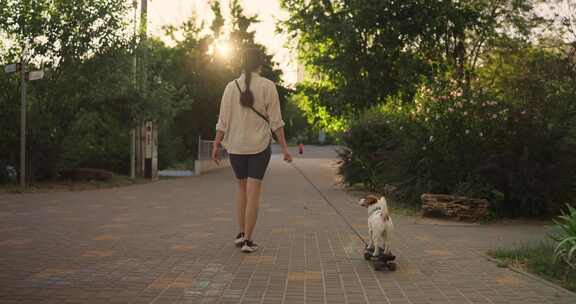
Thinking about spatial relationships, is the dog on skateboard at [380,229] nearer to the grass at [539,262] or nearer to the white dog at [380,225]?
the white dog at [380,225]

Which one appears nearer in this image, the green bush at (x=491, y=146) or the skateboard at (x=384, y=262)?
the skateboard at (x=384, y=262)

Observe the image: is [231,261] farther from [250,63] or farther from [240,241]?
[250,63]

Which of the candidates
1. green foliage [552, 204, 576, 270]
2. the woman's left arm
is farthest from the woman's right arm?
green foliage [552, 204, 576, 270]

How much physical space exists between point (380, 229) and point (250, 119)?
1.84 metres

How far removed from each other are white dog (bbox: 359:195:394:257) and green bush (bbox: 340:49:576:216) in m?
5.05

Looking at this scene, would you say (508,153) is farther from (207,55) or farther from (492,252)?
(207,55)

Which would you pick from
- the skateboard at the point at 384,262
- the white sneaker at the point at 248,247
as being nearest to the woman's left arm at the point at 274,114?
the white sneaker at the point at 248,247

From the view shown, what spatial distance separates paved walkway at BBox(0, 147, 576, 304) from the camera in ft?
16.0

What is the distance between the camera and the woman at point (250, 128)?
6.72m

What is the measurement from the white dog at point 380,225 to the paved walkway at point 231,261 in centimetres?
24

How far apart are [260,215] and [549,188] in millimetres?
4517

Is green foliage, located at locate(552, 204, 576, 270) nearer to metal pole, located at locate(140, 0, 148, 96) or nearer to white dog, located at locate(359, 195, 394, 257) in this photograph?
white dog, located at locate(359, 195, 394, 257)

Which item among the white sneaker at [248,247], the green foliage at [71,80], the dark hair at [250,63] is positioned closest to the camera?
the white sneaker at [248,247]

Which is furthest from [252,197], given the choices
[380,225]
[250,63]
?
→ [380,225]
